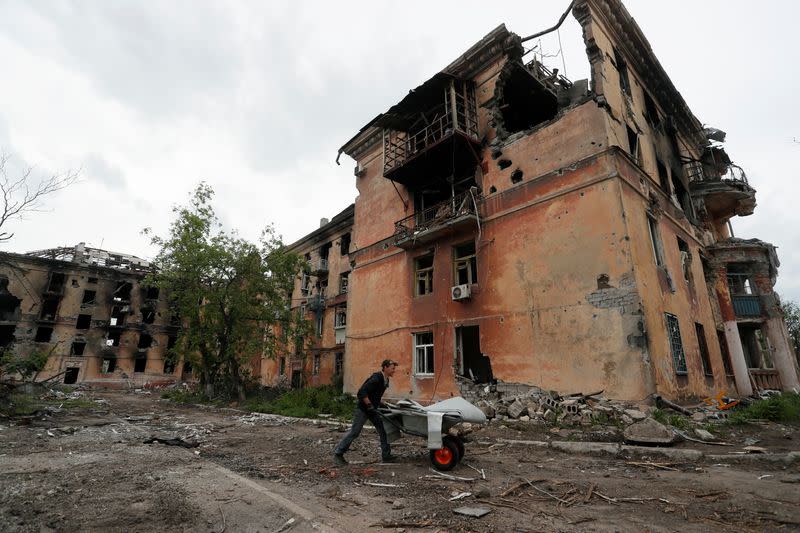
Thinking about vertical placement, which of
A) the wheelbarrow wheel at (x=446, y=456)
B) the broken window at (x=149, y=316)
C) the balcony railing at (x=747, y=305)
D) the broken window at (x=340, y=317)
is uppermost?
the broken window at (x=149, y=316)

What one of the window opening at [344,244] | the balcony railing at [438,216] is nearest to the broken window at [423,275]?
the balcony railing at [438,216]

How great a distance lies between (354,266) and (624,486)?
14.8 m

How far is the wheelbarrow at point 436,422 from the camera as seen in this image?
552 cm

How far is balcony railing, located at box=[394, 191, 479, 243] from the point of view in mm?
13634

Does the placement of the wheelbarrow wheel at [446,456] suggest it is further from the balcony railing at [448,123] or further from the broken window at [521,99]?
the broken window at [521,99]

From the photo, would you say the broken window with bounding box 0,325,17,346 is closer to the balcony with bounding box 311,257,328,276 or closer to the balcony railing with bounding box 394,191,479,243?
the balcony with bounding box 311,257,328,276

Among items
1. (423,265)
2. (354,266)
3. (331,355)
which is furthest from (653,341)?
(331,355)

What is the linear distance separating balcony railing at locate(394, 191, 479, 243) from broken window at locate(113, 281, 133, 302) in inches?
1293

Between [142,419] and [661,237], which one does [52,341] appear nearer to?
[142,419]

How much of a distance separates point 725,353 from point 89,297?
4553 centimetres

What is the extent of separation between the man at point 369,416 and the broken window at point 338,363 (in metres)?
15.3

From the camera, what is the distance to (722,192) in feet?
54.5

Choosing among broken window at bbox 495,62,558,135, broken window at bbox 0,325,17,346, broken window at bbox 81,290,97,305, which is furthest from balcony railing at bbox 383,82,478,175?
broken window at bbox 0,325,17,346

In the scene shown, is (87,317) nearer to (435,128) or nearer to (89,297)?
(89,297)
